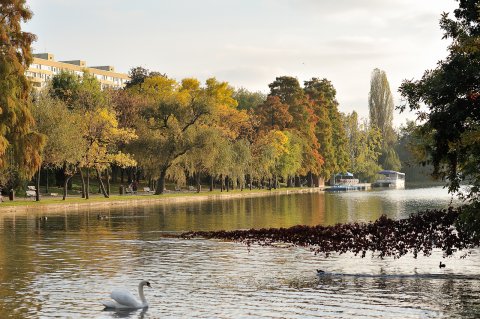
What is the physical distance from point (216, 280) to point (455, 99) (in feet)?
29.7

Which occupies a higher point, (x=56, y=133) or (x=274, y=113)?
(x=274, y=113)

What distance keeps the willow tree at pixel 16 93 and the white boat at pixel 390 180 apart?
119m

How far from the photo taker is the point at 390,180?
172875 millimetres

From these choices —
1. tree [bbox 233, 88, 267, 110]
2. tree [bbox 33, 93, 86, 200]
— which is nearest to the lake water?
tree [bbox 33, 93, 86, 200]

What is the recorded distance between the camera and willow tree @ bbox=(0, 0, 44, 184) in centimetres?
5481

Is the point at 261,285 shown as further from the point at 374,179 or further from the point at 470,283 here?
the point at 374,179

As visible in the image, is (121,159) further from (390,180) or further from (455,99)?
(390,180)

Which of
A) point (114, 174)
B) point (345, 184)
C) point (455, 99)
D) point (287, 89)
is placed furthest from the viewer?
point (345, 184)

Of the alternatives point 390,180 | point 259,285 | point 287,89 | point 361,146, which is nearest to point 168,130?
point 287,89

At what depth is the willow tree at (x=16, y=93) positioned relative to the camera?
180 ft

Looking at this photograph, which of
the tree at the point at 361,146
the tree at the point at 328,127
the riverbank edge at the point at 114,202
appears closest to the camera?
Result: the riverbank edge at the point at 114,202

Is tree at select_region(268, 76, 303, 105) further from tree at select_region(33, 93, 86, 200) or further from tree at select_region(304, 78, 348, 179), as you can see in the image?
tree at select_region(33, 93, 86, 200)

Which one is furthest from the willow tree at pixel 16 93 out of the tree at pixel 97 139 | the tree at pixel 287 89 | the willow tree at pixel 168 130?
the tree at pixel 287 89

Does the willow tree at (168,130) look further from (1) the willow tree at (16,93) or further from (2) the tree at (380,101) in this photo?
(2) the tree at (380,101)
